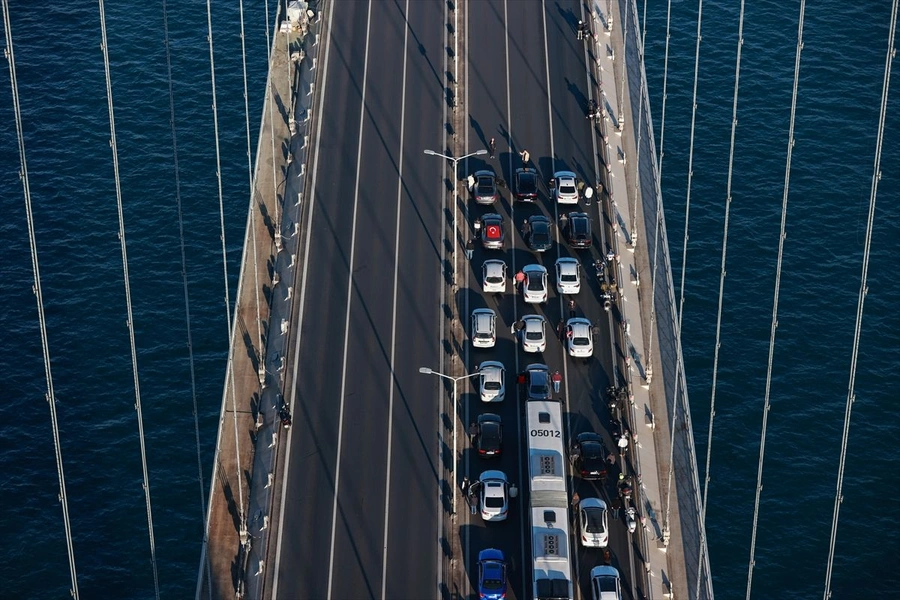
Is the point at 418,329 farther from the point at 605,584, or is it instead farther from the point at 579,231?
the point at 605,584

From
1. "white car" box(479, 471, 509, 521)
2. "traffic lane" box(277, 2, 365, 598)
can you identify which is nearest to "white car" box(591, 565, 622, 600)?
"white car" box(479, 471, 509, 521)

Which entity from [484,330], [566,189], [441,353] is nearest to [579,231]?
[566,189]

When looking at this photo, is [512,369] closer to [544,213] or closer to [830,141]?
[544,213]

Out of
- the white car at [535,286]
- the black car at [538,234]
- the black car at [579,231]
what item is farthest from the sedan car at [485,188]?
the white car at [535,286]

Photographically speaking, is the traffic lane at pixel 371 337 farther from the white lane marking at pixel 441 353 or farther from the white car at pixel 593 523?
the white car at pixel 593 523

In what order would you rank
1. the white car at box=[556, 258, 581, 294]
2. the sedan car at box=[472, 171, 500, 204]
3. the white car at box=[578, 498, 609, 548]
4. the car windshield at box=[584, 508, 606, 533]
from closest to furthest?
the white car at box=[578, 498, 609, 548], the car windshield at box=[584, 508, 606, 533], the white car at box=[556, 258, 581, 294], the sedan car at box=[472, 171, 500, 204]

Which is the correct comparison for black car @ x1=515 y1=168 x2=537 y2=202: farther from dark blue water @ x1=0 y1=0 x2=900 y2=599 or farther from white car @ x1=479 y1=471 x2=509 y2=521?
white car @ x1=479 y1=471 x2=509 y2=521

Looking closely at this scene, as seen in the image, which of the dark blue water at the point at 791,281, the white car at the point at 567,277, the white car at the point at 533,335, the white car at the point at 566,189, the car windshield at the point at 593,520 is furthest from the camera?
the white car at the point at 566,189
